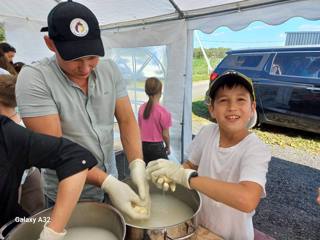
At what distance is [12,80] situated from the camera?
137cm

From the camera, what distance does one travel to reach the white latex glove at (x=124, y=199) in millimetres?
809

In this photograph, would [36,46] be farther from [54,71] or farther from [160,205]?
[160,205]

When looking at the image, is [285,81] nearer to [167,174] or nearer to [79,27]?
[167,174]

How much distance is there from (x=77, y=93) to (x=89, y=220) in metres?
0.44

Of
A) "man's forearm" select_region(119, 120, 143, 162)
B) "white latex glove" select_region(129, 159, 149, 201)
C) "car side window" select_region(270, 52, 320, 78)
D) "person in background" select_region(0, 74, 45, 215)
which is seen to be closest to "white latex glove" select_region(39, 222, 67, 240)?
"white latex glove" select_region(129, 159, 149, 201)

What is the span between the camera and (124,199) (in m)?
0.85

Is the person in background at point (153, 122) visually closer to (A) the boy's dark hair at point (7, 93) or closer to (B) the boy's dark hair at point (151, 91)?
(B) the boy's dark hair at point (151, 91)

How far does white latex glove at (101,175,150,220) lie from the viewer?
0.81 meters

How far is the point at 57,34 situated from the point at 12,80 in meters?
0.69

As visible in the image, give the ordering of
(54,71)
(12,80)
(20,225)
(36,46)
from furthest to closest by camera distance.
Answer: (36,46) → (12,80) → (54,71) → (20,225)

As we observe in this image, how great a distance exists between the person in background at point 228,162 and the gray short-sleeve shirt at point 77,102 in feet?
0.80

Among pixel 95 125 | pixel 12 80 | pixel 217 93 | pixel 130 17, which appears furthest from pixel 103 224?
pixel 130 17

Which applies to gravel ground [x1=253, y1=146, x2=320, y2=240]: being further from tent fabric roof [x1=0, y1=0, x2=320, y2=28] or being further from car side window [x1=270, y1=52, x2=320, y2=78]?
tent fabric roof [x1=0, y1=0, x2=320, y2=28]

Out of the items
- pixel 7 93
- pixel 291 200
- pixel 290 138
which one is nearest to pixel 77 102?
pixel 7 93
